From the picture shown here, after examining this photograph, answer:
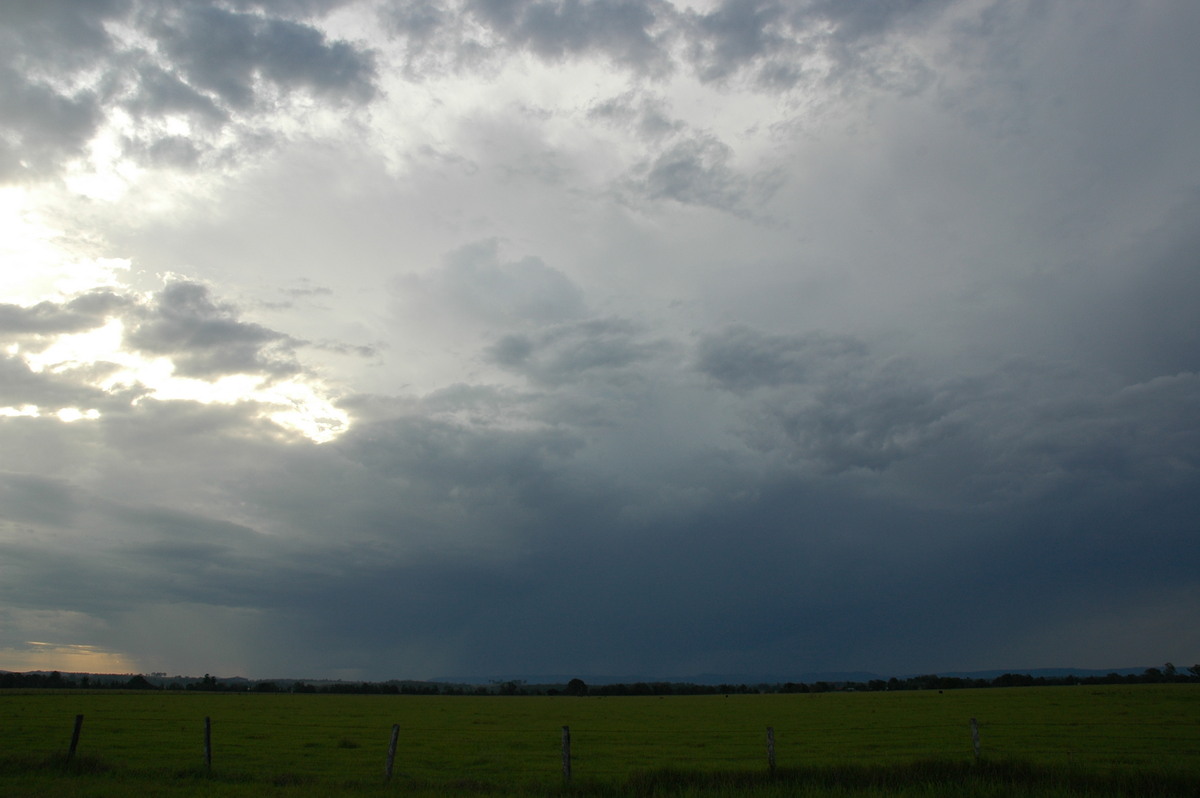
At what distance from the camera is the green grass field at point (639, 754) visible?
58.1 ft

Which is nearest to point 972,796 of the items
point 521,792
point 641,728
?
point 521,792

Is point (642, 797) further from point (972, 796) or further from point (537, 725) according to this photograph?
point (537, 725)

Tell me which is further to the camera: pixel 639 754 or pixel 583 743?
pixel 583 743

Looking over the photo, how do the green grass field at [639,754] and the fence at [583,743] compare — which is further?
the fence at [583,743]

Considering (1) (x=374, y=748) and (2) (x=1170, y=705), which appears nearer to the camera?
(1) (x=374, y=748)

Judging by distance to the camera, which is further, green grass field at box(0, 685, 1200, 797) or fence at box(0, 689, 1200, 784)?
fence at box(0, 689, 1200, 784)

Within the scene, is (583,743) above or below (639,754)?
below

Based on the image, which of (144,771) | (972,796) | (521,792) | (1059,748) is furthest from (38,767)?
(1059,748)

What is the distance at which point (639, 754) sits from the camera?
104ft

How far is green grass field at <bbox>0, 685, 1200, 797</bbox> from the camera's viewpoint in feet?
58.1

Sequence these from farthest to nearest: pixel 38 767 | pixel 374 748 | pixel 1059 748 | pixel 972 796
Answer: pixel 374 748, pixel 1059 748, pixel 38 767, pixel 972 796

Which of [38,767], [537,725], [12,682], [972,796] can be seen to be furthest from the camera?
[12,682]

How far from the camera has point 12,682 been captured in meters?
168

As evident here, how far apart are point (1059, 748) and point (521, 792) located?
25.7m
